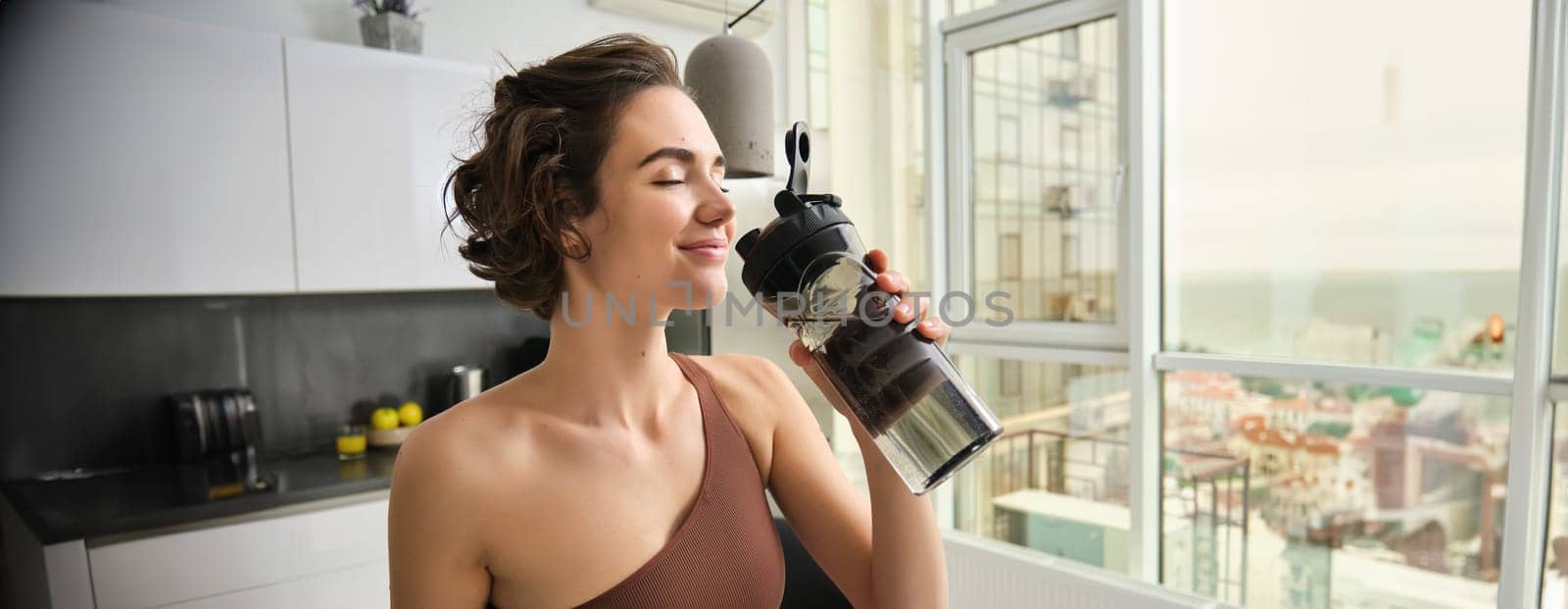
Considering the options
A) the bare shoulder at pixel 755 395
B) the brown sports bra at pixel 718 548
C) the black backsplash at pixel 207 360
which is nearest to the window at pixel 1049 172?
the black backsplash at pixel 207 360

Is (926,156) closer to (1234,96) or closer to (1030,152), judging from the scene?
Answer: (1030,152)

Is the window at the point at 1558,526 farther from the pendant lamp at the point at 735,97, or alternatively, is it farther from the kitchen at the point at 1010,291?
the pendant lamp at the point at 735,97

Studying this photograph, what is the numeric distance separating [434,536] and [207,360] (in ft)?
6.50

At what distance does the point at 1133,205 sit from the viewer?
7.79 ft

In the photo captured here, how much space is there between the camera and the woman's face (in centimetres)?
85

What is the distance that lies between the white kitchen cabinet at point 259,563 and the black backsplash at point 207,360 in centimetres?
58

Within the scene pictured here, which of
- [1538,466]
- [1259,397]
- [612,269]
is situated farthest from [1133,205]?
[612,269]

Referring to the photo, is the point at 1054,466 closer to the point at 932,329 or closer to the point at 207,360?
the point at 932,329

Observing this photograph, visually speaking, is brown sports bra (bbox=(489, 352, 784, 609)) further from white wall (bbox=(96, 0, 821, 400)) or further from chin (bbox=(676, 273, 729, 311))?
white wall (bbox=(96, 0, 821, 400))

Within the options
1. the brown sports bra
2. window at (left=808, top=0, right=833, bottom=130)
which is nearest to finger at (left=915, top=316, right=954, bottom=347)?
the brown sports bra

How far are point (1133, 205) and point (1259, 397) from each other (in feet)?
1.95

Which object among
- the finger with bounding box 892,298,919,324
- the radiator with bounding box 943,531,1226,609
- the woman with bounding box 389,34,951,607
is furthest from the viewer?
the radiator with bounding box 943,531,1226,609

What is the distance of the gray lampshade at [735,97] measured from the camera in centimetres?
109

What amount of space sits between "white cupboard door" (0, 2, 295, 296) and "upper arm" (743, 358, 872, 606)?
162cm
